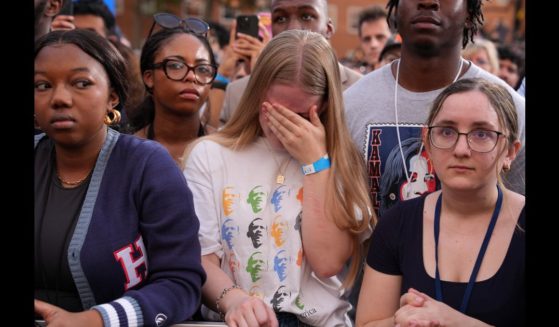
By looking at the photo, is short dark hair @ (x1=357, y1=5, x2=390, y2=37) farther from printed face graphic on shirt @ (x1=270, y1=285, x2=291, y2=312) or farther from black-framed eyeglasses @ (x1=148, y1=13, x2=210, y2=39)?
printed face graphic on shirt @ (x1=270, y1=285, x2=291, y2=312)

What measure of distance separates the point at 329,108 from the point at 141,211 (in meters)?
0.92

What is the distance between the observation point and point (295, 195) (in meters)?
3.07

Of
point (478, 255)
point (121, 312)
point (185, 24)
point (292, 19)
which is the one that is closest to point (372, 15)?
point (292, 19)

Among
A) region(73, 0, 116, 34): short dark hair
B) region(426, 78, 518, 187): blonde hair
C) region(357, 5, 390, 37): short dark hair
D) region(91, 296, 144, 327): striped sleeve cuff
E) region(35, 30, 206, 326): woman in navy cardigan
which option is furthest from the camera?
region(357, 5, 390, 37): short dark hair

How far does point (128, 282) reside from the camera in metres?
2.59

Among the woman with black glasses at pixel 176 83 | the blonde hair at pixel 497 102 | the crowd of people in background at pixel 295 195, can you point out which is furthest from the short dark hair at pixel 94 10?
the blonde hair at pixel 497 102

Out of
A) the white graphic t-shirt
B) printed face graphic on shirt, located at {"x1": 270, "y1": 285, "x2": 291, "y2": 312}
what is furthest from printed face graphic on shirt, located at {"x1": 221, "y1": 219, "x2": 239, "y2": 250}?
printed face graphic on shirt, located at {"x1": 270, "y1": 285, "x2": 291, "y2": 312}

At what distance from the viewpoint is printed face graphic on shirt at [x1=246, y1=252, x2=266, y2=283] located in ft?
9.77

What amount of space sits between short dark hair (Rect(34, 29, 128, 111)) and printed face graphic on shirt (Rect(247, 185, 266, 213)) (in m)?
0.63

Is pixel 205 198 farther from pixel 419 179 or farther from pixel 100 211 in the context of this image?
pixel 419 179

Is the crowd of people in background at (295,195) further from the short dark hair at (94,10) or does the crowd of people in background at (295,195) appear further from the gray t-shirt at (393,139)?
the short dark hair at (94,10)

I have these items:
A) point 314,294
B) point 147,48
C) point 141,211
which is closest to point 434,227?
point 314,294

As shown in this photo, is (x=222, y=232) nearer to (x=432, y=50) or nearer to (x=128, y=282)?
(x=128, y=282)

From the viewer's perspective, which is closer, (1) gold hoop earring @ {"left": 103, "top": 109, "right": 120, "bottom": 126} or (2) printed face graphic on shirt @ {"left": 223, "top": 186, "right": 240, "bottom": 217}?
(1) gold hoop earring @ {"left": 103, "top": 109, "right": 120, "bottom": 126}
